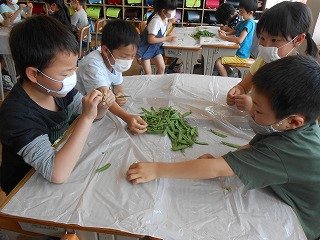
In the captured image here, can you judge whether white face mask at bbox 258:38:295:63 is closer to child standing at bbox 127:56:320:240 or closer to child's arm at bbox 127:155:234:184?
child standing at bbox 127:56:320:240

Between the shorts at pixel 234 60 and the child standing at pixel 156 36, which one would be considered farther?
the shorts at pixel 234 60

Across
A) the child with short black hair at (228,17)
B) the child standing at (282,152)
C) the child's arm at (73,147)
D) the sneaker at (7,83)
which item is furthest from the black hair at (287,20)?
the sneaker at (7,83)

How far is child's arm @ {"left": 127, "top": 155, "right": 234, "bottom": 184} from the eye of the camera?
92 centimetres

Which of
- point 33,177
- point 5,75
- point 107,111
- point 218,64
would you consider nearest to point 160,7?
point 218,64

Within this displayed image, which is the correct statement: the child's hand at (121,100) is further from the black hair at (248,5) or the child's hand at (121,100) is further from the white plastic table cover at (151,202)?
the black hair at (248,5)

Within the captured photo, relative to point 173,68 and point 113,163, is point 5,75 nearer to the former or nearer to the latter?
point 173,68

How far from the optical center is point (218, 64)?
11.5 ft

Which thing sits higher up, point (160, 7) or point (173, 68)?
point (160, 7)

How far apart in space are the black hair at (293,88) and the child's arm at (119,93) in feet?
2.81

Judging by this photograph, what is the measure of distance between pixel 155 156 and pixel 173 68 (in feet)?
10.7

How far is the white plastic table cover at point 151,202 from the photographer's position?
0.80 meters

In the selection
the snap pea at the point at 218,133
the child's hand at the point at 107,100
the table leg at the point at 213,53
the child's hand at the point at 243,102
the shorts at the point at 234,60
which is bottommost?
the shorts at the point at 234,60

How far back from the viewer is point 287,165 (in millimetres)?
874

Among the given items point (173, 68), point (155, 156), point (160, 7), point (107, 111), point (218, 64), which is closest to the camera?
point (155, 156)
